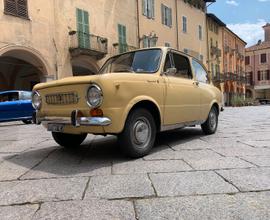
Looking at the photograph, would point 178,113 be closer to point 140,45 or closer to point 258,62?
point 140,45

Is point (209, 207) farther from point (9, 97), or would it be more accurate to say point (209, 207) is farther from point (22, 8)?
point (22, 8)

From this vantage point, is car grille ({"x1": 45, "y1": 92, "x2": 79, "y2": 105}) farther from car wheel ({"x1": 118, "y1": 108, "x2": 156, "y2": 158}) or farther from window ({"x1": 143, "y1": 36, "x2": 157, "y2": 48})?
window ({"x1": 143, "y1": 36, "x2": 157, "y2": 48})

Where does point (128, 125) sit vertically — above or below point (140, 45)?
below

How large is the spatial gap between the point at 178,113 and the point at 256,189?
9.11 feet

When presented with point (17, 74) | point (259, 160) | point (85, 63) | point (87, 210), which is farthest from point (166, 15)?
point (87, 210)

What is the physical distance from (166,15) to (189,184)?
27212mm

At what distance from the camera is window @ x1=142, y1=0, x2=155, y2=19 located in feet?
86.5

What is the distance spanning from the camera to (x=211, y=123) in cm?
794

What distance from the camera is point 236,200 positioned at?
332 cm

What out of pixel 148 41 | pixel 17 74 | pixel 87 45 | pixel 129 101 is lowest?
pixel 129 101

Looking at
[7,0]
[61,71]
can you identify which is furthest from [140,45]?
[7,0]

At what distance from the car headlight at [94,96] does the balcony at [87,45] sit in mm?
15061

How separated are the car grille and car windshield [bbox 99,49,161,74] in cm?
133

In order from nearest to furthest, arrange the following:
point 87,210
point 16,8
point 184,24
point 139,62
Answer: point 87,210, point 139,62, point 16,8, point 184,24
